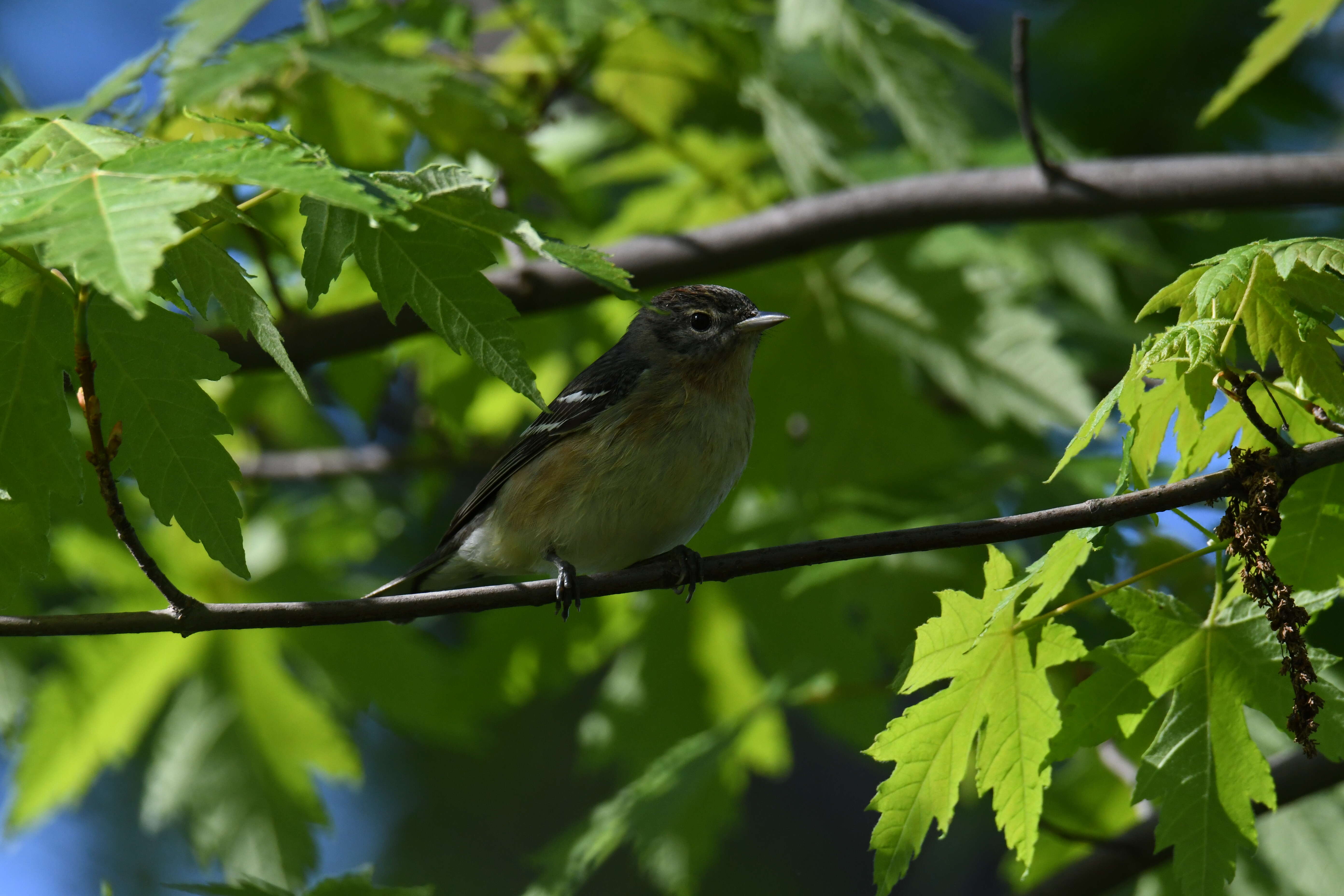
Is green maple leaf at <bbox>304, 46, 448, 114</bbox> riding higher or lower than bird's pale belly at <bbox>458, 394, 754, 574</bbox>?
higher

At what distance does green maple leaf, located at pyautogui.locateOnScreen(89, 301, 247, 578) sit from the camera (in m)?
2.05

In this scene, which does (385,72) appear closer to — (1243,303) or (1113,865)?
(1243,303)

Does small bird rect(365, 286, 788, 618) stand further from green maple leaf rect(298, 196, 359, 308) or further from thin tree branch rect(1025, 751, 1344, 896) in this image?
green maple leaf rect(298, 196, 359, 308)

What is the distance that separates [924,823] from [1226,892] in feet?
5.20

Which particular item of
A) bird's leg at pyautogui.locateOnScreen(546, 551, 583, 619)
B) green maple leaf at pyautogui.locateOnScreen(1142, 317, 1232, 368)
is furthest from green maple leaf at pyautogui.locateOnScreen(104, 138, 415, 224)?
green maple leaf at pyautogui.locateOnScreen(1142, 317, 1232, 368)

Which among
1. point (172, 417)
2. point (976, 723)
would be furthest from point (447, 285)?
point (976, 723)

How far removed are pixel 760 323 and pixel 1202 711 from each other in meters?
2.11

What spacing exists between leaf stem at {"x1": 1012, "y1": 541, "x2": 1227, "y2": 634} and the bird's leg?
3.07ft

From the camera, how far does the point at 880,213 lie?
152 inches

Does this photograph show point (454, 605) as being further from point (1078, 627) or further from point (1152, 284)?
point (1152, 284)

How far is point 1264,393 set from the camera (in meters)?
2.36

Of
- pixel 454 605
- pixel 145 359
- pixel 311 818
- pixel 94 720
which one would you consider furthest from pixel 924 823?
pixel 94 720

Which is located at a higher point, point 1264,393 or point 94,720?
point 1264,393

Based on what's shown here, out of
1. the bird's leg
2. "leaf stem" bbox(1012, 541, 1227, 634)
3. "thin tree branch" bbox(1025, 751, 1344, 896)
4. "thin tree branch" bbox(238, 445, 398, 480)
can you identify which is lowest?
"thin tree branch" bbox(238, 445, 398, 480)
